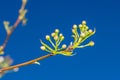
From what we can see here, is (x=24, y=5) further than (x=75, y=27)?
No

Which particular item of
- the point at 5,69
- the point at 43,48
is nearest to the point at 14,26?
the point at 5,69

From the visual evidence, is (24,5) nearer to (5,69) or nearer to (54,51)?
(5,69)

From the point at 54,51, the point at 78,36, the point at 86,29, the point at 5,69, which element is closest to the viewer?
the point at 5,69

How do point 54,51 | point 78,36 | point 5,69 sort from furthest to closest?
point 78,36 → point 54,51 → point 5,69

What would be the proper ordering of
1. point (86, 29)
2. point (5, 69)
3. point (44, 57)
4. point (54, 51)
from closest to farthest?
point (5, 69), point (44, 57), point (54, 51), point (86, 29)

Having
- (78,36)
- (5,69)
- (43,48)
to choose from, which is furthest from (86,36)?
(5,69)

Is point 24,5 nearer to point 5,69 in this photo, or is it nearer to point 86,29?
point 5,69

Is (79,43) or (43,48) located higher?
(43,48)

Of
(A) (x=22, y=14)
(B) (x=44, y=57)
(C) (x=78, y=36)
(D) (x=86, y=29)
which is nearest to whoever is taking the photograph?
(A) (x=22, y=14)

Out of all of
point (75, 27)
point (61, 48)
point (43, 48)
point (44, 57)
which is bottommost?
point (44, 57)
